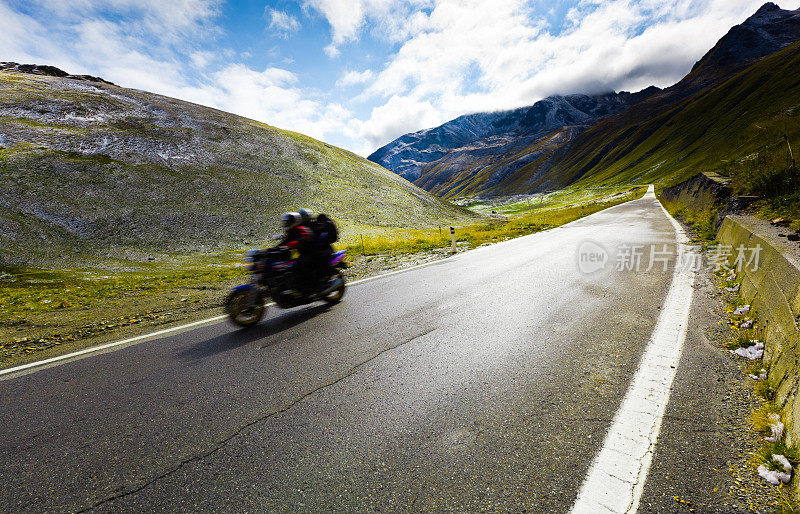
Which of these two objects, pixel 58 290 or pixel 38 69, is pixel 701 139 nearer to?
pixel 58 290

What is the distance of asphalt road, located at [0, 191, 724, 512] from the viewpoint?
2248mm

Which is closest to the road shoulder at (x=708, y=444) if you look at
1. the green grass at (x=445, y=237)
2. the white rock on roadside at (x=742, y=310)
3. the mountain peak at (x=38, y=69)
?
the white rock on roadside at (x=742, y=310)

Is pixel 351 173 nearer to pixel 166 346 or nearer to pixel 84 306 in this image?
pixel 84 306

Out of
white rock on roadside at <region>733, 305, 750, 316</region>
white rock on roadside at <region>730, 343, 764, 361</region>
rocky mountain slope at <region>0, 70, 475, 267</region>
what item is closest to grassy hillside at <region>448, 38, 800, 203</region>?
white rock on roadside at <region>733, 305, 750, 316</region>

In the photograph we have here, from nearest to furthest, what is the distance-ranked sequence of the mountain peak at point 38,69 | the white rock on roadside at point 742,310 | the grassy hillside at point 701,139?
the white rock on roadside at point 742,310, the grassy hillside at point 701,139, the mountain peak at point 38,69

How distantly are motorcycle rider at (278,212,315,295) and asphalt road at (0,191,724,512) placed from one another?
1.21 metres

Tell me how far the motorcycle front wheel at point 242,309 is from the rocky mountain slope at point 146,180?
23.1 meters

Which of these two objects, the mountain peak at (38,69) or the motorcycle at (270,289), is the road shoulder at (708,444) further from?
the mountain peak at (38,69)

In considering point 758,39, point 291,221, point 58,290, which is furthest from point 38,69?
point 758,39

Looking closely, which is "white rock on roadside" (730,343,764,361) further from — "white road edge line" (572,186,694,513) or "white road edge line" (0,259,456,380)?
"white road edge line" (0,259,456,380)

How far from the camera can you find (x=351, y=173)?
2114 inches

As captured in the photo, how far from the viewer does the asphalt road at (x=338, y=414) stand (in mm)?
2248

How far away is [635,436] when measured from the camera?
254 cm

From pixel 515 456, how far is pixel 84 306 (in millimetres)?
11455
